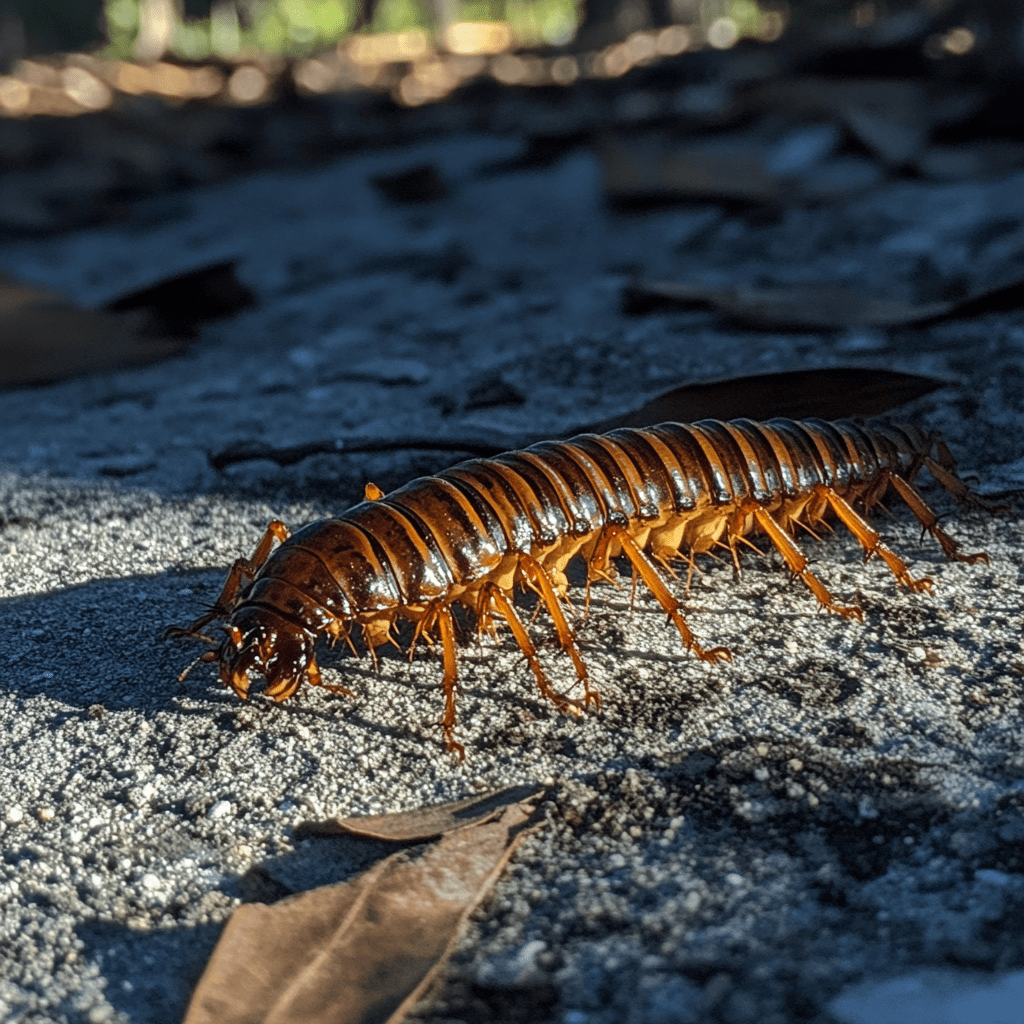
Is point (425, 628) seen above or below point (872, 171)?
below

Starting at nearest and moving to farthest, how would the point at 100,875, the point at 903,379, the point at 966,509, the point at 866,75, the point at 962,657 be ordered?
the point at 100,875 → the point at 962,657 → the point at 966,509 → the point at 903,379 → the point at 866,75

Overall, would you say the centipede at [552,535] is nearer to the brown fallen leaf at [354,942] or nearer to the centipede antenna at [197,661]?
the centipede antenna at [197,661]

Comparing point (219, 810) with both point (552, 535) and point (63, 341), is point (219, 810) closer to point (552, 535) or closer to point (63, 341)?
point (552, 535)

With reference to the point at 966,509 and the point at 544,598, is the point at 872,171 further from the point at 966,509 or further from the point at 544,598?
the point at 544,598

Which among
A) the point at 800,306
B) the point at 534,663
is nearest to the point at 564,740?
the point at 534,663

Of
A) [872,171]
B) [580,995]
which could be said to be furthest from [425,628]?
[872,171]

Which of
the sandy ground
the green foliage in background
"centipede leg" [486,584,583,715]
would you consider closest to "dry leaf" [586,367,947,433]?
the sandy ground
